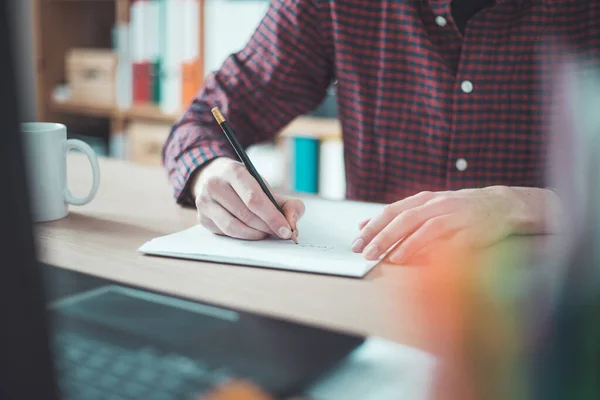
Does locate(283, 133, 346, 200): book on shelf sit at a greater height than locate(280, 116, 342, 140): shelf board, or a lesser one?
lesser

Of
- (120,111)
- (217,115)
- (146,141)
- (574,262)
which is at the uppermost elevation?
(217,115)

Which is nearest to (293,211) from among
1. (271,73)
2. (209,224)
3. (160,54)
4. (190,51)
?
(209,224)

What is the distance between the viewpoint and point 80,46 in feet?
9.99

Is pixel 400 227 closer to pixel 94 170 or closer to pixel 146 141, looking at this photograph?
pixel 94 170

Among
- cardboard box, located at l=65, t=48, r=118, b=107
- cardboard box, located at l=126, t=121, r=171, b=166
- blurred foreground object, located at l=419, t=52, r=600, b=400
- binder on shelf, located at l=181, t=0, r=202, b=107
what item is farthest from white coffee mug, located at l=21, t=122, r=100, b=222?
cardboard box, located at l=65, t=48, r=118, b=107

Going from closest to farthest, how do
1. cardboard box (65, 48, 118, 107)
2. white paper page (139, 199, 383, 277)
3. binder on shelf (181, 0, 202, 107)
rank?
white paper page (139, 199, 383, 277) → binder on shelf (181, 0, 202, 107) → cardboard box (65, 48, 118, 107)

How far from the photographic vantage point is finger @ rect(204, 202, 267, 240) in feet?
2.50

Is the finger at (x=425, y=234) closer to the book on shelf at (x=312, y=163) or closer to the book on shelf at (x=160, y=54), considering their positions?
the book on shelf at (x=312, y=163)

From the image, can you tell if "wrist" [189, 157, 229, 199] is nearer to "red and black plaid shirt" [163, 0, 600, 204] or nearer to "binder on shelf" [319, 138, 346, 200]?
"red and black plaid shirt" [163, 0, 600, 204]

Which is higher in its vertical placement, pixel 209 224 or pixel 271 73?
pixel 271 73

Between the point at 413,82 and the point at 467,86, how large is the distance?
10 cm

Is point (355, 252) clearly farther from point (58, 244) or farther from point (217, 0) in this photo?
point (217, 0)

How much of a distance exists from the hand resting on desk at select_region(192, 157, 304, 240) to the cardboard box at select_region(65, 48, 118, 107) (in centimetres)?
200

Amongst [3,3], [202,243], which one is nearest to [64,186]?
[202,243]
